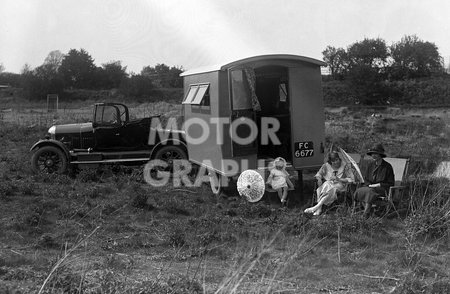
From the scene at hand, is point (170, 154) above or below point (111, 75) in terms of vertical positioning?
below

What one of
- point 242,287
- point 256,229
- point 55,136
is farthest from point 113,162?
point 242,287

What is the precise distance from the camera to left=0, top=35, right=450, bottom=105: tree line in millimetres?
44875

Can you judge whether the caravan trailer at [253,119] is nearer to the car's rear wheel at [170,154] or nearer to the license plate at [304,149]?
the license plate at [304,149]

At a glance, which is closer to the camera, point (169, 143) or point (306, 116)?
point (306, 116)

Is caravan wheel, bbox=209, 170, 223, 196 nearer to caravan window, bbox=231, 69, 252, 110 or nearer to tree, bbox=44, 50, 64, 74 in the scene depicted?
caravan window, bbox=231, 69, 252, 110

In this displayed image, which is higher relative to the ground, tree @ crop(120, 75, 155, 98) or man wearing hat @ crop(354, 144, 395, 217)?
tree @ crop(120, 75, 155, 98)

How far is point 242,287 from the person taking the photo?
3852 millimetres

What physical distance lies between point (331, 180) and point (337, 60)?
49.8 metres

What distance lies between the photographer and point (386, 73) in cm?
5216

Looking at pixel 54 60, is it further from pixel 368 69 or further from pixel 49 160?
pixel 49 160

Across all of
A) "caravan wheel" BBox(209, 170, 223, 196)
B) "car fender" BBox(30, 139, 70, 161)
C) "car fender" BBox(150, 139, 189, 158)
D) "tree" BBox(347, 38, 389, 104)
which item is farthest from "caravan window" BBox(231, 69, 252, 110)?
"tree" BBox(347, 38, 389, 104)

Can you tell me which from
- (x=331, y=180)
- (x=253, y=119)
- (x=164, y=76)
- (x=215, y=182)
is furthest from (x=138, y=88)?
(x=331, y=180)

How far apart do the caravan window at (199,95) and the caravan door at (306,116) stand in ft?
5.12

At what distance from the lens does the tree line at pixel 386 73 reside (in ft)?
147
